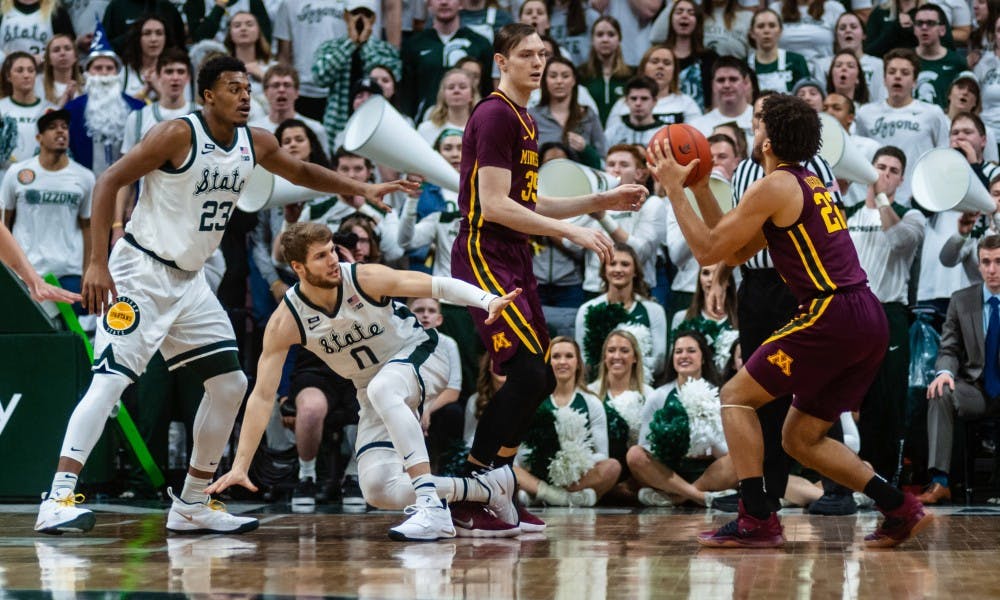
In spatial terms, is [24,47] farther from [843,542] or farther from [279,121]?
[843,542]

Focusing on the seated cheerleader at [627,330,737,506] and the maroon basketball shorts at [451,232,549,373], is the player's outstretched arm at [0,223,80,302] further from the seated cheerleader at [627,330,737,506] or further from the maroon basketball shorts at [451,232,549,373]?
the seated cheerleader at [627,330,737,506]

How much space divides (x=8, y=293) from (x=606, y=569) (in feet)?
17.1

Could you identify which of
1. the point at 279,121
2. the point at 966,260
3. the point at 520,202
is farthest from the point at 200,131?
the point at 966,260

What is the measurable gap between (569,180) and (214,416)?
3299mm

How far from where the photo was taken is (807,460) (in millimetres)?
6289

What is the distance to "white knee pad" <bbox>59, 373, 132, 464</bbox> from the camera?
662cm

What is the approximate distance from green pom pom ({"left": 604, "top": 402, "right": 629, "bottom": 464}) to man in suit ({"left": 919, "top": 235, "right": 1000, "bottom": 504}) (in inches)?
77.3

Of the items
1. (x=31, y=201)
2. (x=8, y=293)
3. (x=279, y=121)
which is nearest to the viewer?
(x=8, y=293)

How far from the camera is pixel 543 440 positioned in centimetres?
910

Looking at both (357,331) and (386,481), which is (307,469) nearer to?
(386,481)

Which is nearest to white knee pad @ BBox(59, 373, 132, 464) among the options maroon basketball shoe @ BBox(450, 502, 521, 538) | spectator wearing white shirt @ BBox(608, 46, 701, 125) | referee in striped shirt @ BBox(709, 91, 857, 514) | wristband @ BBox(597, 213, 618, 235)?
maroon basketball shoe @ BBox(450, 502, 521, 538)

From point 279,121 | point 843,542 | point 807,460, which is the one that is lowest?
point 843,542

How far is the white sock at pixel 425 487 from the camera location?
6.46 m

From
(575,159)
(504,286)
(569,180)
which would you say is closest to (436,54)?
(575,159)
